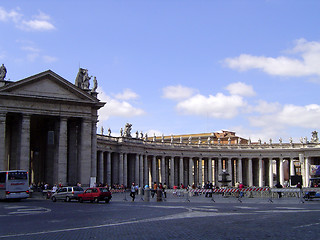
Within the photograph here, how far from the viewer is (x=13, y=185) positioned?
48250 millimetres

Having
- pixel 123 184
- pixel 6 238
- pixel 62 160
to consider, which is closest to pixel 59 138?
pixel 62 160

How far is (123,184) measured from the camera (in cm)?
8794

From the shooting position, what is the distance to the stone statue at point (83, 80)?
69.5 m

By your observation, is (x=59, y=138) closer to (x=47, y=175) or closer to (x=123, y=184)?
(x=47, y=175)

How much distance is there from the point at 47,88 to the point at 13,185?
1955cm

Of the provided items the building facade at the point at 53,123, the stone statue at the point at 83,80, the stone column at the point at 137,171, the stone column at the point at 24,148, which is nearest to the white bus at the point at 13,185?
the stone column at the point at 24,148

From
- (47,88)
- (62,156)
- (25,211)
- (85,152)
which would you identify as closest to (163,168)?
(85,152)

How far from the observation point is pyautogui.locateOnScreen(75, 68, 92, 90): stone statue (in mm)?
69500

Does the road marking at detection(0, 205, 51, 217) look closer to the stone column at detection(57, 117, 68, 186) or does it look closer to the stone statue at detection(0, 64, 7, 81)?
the stone column at detection(57, 117, 68, 186)

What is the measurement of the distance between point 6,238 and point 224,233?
9.49 meters

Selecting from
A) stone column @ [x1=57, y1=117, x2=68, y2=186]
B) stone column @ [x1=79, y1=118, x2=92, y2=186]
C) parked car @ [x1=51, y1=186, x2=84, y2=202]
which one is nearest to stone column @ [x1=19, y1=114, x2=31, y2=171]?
stone column @ [x1=57, y1=117, x2=68, y2=186]

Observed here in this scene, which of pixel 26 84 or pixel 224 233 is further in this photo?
pixel 26 84

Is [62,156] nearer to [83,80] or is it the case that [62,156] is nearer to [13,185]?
[83,80]

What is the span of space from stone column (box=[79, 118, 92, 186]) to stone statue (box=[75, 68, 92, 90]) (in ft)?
21.0
